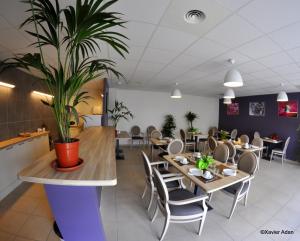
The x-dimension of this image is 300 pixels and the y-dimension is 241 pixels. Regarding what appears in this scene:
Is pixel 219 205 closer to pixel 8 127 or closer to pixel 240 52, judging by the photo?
pixel 240 52

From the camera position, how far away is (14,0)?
146 cm

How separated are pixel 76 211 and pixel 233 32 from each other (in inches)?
101

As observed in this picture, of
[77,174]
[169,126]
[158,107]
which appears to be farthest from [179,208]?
[158,107]

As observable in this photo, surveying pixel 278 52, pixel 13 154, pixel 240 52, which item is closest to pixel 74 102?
pixel 240 52

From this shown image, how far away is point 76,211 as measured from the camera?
130cm

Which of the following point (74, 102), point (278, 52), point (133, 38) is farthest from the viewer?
point (278, 52)

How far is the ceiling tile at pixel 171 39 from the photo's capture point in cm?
202

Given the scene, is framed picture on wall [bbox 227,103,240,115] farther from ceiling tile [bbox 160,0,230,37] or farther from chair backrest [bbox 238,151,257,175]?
ceiling tile [bbox 160,0,230,37]

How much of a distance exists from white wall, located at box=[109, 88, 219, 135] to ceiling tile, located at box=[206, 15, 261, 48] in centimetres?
536

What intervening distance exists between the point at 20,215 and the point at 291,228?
156 inches

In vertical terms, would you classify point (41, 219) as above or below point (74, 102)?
below

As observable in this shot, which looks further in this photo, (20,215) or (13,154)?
(13,154)

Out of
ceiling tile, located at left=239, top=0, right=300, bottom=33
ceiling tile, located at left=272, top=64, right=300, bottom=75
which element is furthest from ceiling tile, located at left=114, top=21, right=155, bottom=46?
ceiling tile, located at left=272, top=64, right=300, bottom=75

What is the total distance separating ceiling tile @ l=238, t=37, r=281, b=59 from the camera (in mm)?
2160
